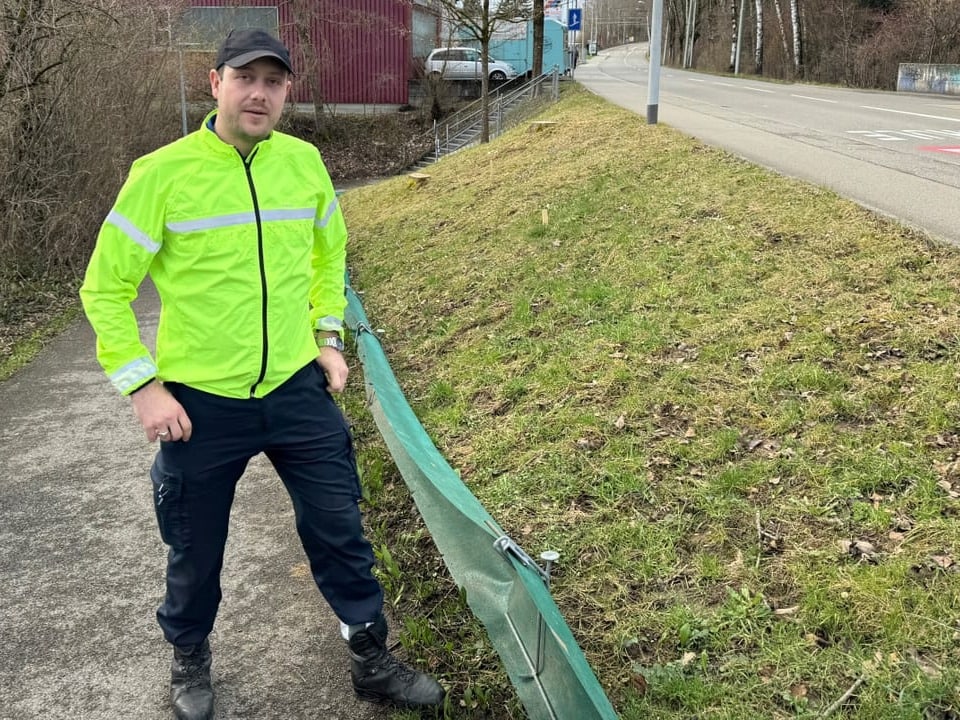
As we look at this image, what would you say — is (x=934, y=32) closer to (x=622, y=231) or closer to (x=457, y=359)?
(x=622, y=231)

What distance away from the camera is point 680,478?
4.02m

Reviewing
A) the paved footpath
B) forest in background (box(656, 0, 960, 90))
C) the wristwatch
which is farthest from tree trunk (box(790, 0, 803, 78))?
the wristwatch

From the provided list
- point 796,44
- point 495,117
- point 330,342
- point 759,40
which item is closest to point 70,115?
point 330,342

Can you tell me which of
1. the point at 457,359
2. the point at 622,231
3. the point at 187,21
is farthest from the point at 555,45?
the point at 457,359

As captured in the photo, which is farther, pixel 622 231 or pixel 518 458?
pixel 622 231

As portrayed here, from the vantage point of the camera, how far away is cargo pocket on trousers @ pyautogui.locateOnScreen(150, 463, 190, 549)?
106 inches

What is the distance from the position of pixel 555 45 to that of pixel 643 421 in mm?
33000

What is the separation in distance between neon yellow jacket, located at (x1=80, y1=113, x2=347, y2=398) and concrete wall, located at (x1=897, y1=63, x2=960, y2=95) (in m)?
33.6

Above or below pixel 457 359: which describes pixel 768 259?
above

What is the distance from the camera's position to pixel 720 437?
13.9 feet

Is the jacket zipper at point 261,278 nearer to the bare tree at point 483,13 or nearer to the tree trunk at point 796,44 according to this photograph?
the bare tree at point 483,13

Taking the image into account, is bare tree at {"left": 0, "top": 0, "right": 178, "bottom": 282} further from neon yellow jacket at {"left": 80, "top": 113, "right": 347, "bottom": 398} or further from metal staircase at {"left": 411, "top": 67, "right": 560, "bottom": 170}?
metal staircase at {"left": 411, "top": 67, "right": 560, "bottom": 170}

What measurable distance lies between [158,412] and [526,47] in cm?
3400

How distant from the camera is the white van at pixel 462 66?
106ft
